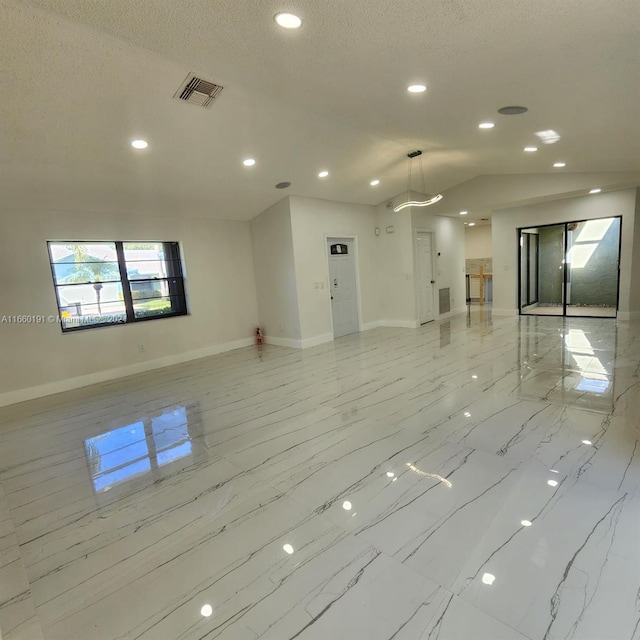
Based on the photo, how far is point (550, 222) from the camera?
25.3ft

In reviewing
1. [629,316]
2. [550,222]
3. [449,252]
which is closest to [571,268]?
[550,222]

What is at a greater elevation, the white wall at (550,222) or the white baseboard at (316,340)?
the white wall at (550,222)

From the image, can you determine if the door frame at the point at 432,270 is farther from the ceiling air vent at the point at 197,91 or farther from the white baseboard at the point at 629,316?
the ceiling air vent at the point at 197,91

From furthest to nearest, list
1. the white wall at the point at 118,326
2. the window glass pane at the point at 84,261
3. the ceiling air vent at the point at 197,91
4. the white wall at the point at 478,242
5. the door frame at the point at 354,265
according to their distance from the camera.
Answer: the white wall at the point at 478,242, the door frame at the point at 354,265, the window glass pane at the point at 84,261, the white wall at the point at 118,326, the ceiling air vent at the point at 197,91

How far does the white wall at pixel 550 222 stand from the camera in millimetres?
6824

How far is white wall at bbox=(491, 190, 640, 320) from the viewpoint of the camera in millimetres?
6824

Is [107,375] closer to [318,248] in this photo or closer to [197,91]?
[318,248]

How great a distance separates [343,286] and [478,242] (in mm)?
6494

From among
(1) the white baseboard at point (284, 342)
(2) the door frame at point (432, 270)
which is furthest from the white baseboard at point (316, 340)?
(2) the door frame at point (432, 270)

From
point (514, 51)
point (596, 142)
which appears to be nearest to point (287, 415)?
point (514, 51)

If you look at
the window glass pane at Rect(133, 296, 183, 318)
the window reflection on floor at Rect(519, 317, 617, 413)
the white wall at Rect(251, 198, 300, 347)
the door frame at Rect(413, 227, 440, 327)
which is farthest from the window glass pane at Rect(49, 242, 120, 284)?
the window reflection on floor at Rect(519, 317, 617, 413)

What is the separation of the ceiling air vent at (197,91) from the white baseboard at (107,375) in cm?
412

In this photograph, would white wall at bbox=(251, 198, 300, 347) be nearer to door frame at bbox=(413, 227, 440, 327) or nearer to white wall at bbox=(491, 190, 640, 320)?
door frame at bbox=(413, 227, 440, 327)

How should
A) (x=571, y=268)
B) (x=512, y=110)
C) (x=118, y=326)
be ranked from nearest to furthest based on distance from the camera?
(x=512, y=110)
(x=118, y=326)
(x=571, y=268)
